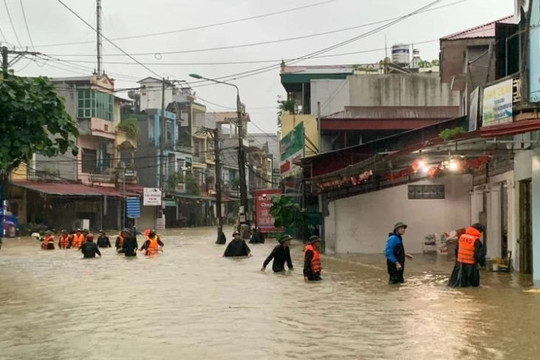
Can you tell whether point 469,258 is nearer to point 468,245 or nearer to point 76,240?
point 468,245

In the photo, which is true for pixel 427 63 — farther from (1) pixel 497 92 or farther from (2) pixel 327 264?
(1) pixel 497 92

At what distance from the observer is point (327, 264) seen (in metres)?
22.7

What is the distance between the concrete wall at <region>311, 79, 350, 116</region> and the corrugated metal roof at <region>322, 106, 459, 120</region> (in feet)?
15.0

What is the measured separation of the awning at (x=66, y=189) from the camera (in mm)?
45781

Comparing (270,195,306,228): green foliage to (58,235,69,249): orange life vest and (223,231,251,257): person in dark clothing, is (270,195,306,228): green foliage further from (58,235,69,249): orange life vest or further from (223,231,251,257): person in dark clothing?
(58,235,69,249): orange life vest

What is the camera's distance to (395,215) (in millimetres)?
26891

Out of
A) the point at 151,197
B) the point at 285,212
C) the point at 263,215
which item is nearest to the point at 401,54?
the point at 263,215

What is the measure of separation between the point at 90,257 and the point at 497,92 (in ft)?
55.3

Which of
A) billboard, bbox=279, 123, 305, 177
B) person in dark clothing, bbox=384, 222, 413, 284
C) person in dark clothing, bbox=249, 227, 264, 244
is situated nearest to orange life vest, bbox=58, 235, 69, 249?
person in dark clothing, bbox=249, 227, 264, 244

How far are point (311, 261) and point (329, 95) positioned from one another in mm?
25257

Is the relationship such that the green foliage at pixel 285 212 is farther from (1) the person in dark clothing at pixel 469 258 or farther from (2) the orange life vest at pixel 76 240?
(1) the person in dark clothing at pixel 469 258

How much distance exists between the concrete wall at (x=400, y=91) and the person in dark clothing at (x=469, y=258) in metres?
24.8

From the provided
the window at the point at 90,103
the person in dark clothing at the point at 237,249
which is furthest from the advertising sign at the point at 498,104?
the window at the point at 90,103

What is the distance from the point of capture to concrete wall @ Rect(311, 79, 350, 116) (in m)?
40.3
